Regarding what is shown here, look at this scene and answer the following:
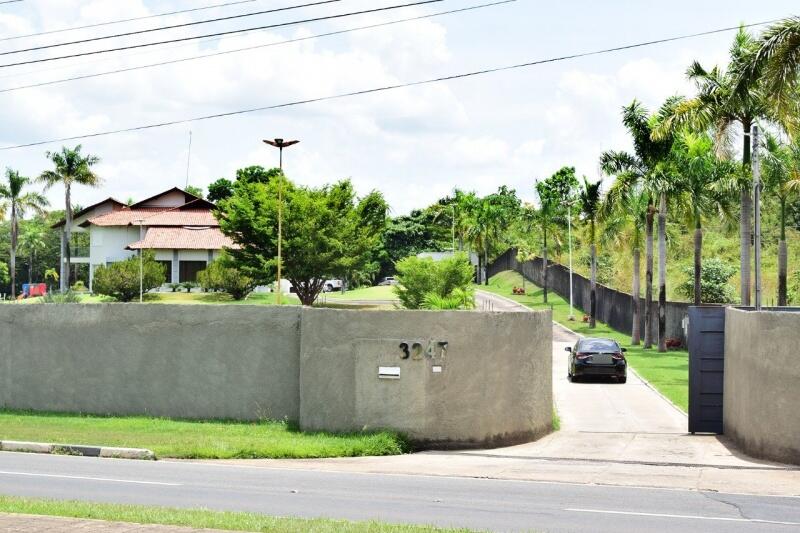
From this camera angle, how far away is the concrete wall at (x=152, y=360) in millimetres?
21984

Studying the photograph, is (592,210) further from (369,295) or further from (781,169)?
(369,295)

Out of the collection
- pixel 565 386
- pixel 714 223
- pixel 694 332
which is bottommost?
pixel 565 386

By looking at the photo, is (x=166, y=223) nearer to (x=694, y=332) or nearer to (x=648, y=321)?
(x=648, y=321)

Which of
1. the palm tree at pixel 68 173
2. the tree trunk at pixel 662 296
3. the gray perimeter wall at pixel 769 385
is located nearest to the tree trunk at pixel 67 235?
the palm tree at pixel 68 173

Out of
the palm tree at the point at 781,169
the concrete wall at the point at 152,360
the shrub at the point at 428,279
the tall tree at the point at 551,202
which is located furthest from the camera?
the tall tree at the point at 551,202

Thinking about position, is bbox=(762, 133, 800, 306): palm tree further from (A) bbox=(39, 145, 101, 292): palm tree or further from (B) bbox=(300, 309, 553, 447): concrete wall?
(A) bbox=(39, 145, 101, 292): palm tree

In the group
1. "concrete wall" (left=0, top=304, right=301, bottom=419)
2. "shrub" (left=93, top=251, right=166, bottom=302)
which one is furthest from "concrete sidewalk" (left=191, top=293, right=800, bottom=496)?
"shrub" (left=93, top=251, right=166, bottom=302)

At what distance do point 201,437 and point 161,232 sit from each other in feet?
237

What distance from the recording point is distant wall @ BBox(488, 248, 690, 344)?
179ft

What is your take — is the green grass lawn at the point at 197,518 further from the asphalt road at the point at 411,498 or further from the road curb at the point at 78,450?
the road curb at the point at 78,450

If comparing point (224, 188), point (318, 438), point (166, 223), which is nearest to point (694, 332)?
point (318, 438)

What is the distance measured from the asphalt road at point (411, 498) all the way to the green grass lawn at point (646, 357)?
1414 centimetres

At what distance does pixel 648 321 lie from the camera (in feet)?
175

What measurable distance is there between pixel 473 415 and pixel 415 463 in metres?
2.18
